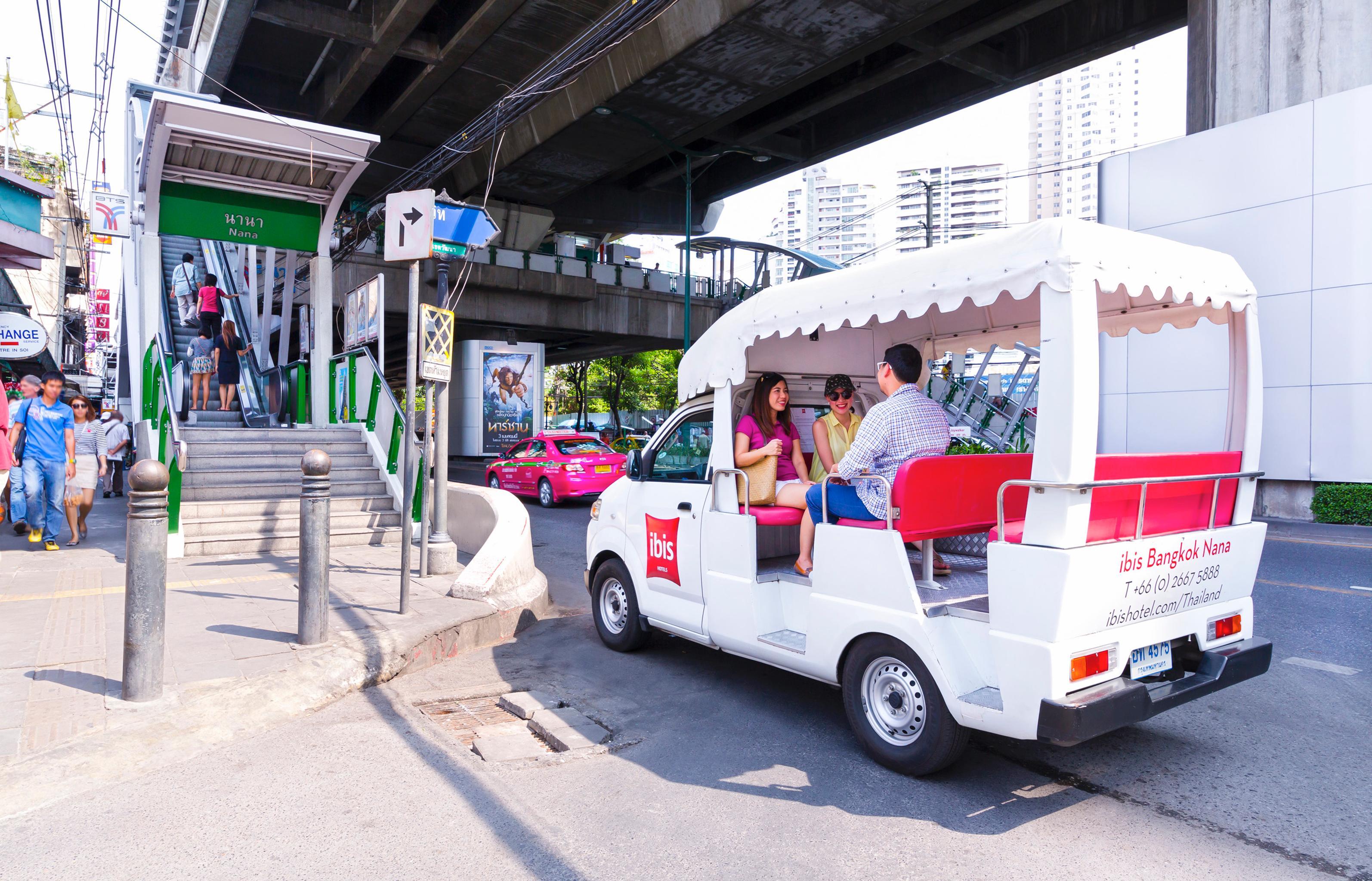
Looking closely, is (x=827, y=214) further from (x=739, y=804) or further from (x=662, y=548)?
(x=739, y=804)

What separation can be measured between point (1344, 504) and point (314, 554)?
14.9 meters

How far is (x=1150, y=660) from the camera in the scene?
13.0ft

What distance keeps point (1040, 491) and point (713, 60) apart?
2080cm

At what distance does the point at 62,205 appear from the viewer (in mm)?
40812

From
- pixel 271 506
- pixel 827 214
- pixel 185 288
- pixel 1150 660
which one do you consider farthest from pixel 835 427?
pixel 827 214

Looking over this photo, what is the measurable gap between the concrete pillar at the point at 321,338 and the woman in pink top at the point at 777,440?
31.3 ft

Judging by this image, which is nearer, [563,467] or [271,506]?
[271,506]

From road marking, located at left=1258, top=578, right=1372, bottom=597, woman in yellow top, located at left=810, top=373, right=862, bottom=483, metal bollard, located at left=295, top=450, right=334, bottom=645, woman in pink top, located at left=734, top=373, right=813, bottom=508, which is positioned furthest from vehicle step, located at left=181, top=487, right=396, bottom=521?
road marking, located at left=1258, top=578, right=1372, bottom=597

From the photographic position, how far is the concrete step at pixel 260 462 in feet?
34.4

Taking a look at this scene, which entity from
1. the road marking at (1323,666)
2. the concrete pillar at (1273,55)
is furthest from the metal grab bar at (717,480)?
the concrete pillar at (1273,55)

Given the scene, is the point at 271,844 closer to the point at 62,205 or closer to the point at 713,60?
the point at 713,60

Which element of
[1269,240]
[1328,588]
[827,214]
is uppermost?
[827,214]

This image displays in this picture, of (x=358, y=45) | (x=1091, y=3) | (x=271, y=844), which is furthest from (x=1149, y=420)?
(x=358, y=45)

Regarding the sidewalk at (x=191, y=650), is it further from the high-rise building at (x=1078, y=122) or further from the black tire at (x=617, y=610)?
the high-rise building at (x=1078, y=122)
